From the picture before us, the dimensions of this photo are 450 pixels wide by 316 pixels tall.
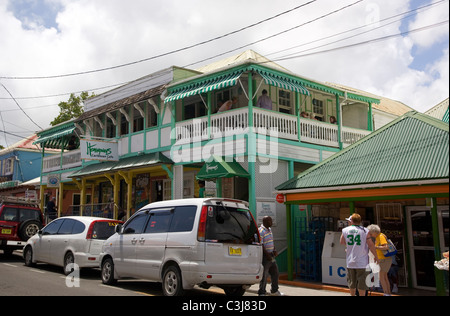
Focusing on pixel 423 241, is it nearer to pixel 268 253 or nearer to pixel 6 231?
pixel 268 253

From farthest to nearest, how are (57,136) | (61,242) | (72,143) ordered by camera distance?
(72,143) < (57,136) < (61,242)

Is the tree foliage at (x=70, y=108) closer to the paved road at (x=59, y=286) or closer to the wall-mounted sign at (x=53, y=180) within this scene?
the wall-mounted sign at (x=53, y=180)

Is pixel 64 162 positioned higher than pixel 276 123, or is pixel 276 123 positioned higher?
pixel 64 162

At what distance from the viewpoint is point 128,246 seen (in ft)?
33.9

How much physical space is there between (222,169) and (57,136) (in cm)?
1396

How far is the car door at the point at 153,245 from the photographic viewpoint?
9.37 m

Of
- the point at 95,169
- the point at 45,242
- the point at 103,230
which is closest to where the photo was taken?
the point at 103,230

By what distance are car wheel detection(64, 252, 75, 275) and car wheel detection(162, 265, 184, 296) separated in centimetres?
446

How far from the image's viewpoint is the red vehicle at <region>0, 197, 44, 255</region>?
616 inches

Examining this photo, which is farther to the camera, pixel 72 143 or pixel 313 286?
pixel 72 143

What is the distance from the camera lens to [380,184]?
1071cm

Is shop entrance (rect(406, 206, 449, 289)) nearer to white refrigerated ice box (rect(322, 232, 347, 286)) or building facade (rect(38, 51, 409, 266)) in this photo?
white refrigerated ice box (rect(322, 232, 347, 286))

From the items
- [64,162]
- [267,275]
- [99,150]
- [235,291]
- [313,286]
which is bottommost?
[313,286]

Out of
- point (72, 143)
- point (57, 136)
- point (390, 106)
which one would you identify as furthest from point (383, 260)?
point (72, 143)
